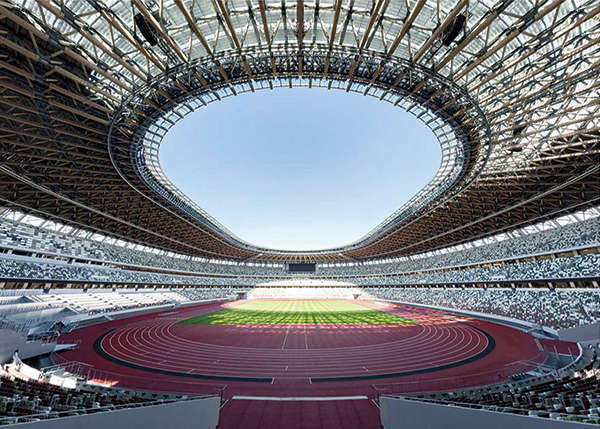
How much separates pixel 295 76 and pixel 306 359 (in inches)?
739

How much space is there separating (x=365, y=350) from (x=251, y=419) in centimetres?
1298

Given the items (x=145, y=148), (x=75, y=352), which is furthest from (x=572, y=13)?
(x=75, y=352)

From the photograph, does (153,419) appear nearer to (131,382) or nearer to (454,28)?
(131,382)

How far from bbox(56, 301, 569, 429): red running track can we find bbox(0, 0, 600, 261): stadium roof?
14.2 meters

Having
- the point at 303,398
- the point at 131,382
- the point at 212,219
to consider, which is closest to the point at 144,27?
the point at 131,382

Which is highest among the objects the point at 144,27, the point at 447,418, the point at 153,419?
the point at 144,27

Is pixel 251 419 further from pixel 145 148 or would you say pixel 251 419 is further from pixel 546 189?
pixel 546 189

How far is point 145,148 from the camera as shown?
21.7 m

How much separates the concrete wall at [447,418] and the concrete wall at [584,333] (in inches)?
647

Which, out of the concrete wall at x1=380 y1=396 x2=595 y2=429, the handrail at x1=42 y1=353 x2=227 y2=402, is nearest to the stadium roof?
the concrete wall at x1=380 y1=396 x2=595 y2=429

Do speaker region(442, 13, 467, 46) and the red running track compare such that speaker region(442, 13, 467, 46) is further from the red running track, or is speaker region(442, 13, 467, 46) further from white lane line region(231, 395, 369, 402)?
white lane line region(231, 395, 369, 402)

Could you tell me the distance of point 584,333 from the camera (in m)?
17.9

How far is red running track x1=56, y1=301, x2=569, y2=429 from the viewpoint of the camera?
12.5m

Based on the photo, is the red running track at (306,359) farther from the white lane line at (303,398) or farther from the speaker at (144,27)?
the speaker at (144,27)
